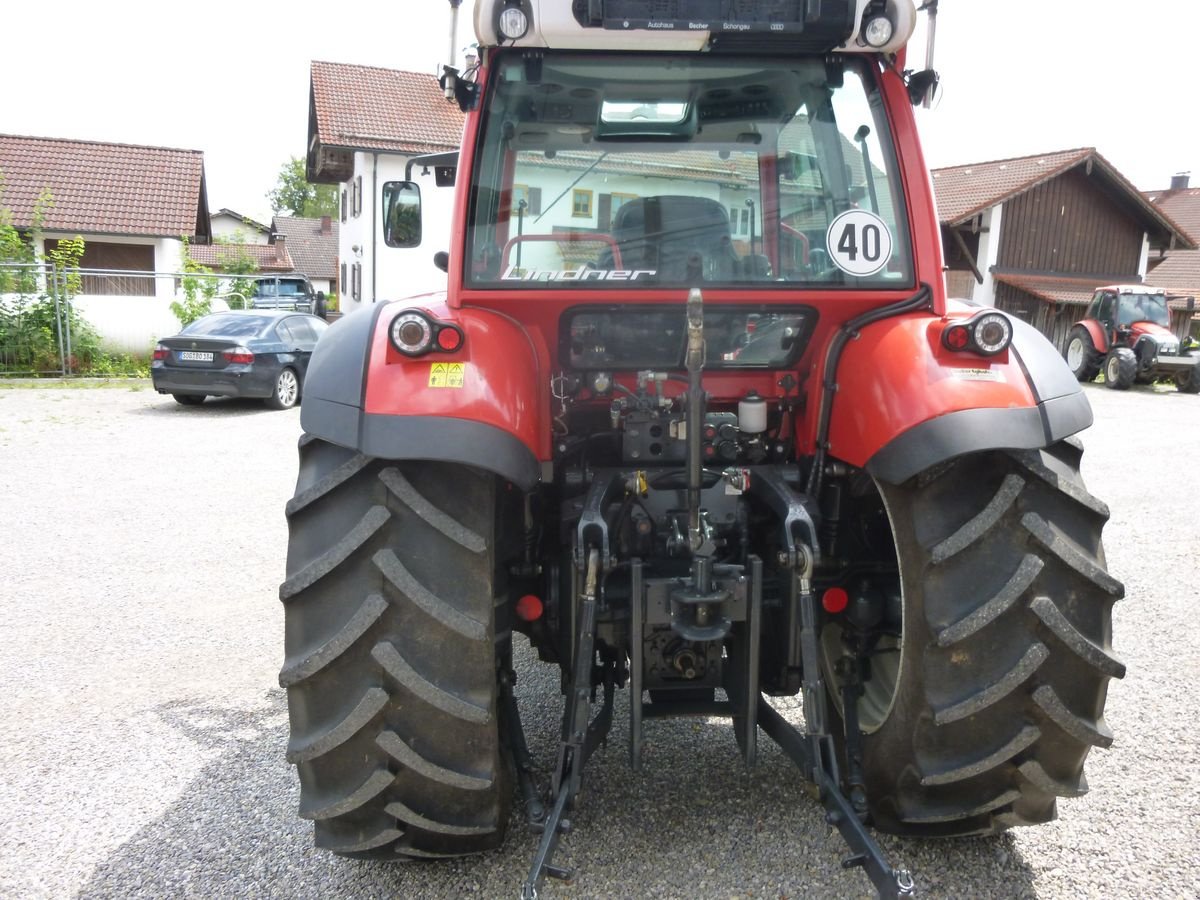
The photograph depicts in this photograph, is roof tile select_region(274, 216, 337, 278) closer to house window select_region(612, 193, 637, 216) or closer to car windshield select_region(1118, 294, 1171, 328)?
car windshield select_region(1118, 294, 1171, 328)

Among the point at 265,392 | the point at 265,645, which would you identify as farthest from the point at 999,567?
the point at 265,392

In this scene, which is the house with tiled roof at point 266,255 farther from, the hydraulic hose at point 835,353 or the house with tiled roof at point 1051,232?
the hydraulic hose at point 835,353

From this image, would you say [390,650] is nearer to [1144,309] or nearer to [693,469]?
[693,469]

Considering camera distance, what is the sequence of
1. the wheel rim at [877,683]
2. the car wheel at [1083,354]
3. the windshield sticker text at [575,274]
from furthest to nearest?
the car wheel at [1083,354], the wheel rim at [877,683], the windshield sticker text at [575,274]

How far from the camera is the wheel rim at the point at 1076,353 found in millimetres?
22141

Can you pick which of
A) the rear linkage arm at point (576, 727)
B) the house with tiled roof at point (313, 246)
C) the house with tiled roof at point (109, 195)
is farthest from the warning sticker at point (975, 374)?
the house with tiled roof at point (313, 246)

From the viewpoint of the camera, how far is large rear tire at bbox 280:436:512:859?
2.23m

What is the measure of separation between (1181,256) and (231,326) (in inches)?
1606

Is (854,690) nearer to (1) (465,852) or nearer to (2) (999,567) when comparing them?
(2) (999,567)

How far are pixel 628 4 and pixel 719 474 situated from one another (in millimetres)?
1352

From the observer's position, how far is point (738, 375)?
A: 2.96 m

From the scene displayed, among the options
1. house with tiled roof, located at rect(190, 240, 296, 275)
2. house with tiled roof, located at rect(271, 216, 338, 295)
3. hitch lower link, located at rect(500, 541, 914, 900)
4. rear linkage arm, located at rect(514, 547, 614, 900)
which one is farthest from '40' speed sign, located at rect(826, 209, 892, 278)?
house with tiled roof, located at rect(271, 216, 338, 295)

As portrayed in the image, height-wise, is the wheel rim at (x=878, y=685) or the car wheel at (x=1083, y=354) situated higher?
the car wheel at (x=1083, y=354)

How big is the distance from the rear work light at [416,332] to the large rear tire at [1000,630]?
123 cm
